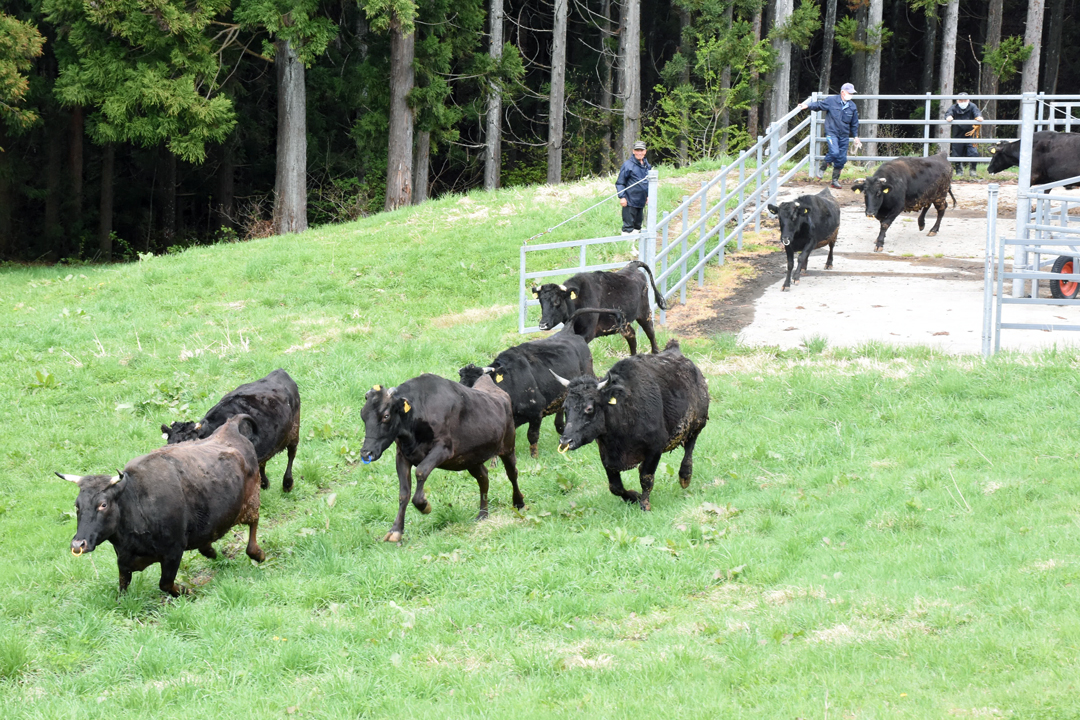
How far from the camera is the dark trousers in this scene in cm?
1848

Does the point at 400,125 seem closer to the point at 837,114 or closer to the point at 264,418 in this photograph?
the point at 837,114

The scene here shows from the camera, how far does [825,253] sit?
65.7 feet

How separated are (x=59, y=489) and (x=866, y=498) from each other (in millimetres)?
7750

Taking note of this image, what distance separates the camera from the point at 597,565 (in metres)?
8.00

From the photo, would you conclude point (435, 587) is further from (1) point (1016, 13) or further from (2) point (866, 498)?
(1) point (1016, 13)

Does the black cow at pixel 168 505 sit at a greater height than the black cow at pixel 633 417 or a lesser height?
lesser

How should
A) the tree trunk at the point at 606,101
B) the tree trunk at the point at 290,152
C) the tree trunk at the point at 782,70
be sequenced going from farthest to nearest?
the tree trunk at the point at 606,101 → the tree trunk at the point at 782,70 → the tree trunk at the point at 290,152

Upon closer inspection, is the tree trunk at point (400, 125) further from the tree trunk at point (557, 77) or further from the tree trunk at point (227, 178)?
the tree trunk at point (227, 178)

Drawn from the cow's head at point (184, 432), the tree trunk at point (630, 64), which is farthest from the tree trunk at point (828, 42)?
the cow's head at point (184, 432)

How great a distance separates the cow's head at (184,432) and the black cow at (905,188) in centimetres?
1358

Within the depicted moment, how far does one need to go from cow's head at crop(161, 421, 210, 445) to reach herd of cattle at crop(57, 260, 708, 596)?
1 cm

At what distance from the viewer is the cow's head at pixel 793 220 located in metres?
17.4

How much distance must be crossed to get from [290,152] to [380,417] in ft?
67.7

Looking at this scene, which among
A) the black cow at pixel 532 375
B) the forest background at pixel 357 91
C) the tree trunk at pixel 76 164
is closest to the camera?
the black cow at pixel 532 375
